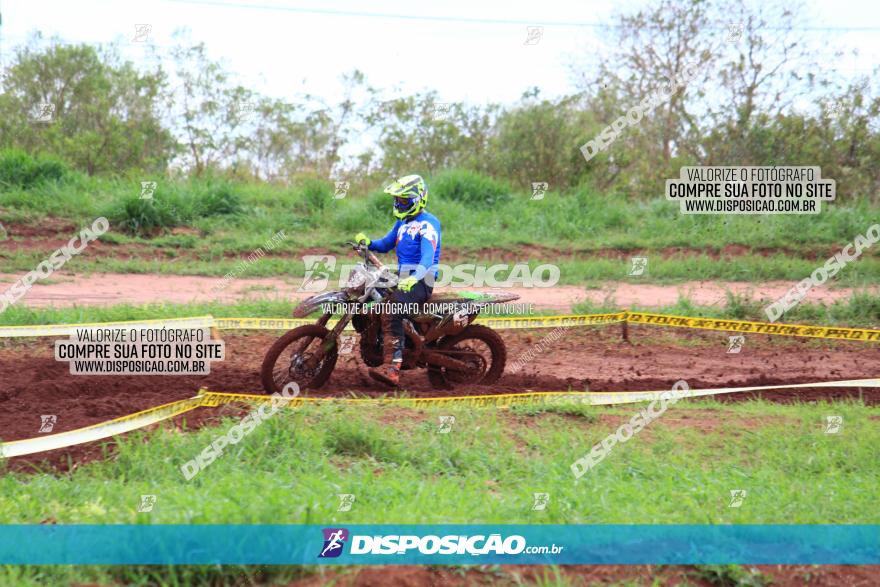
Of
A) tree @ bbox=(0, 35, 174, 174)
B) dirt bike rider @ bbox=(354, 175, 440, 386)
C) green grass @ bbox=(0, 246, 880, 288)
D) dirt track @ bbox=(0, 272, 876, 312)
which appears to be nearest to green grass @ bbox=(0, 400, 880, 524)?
dirt bike rider @ bbox=(354, 175, 440, 386)

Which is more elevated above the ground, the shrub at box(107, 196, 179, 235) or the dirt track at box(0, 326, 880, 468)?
the shrub at box(107, 196, 179, 235)

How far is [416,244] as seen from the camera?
28.3 feet

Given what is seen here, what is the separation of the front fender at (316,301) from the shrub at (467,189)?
425 inches

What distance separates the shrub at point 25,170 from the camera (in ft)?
58.1

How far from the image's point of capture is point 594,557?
14.8 feet

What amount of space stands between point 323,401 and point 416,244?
1.87 m

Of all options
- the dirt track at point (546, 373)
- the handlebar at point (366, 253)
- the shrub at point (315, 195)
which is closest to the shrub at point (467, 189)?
the shrub at point (315, 195)

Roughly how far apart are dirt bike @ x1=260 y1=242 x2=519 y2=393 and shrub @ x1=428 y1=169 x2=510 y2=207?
9.91 meters

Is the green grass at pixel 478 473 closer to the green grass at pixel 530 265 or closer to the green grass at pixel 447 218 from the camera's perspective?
the green grass at pixel 530 265

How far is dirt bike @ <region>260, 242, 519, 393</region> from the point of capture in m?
8.22

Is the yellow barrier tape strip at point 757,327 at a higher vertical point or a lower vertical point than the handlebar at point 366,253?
lower

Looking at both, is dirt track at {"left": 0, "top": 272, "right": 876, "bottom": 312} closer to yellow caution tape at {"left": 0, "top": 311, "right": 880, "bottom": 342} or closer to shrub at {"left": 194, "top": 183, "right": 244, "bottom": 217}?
yellow caution tape at {"left": 0, "top": 311, "right": 880, "bottom": 342}

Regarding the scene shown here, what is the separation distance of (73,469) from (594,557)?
11.7 ft

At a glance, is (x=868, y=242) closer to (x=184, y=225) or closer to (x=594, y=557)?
(x=184, y=225)
